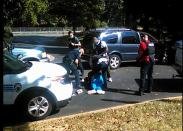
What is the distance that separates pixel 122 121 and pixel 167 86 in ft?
15.0

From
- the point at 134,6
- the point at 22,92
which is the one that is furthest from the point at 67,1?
the point at 134,6

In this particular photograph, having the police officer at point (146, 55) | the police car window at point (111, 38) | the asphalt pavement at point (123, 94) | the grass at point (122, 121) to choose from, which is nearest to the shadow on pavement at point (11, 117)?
the grass at point (122, 121)

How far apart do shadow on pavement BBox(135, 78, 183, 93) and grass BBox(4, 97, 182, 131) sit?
2523 mm

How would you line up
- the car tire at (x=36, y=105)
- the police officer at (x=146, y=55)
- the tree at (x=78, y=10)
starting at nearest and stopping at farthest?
1. the car tire at (x=36, y=105)
2. the police officer at (x=146, y=55)
3. the tree at (x=78, y=10)

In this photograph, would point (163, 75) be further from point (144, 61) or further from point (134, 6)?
point (134, 6)

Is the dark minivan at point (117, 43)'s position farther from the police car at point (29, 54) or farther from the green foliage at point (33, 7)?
the green foliage at point (33, 7)

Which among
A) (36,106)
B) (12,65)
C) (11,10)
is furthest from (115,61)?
(36,106)

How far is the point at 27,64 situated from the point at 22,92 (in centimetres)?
103

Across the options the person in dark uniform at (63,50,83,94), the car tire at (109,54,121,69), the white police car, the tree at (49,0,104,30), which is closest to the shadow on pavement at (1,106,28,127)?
the person in dark uniform at (63,50,83,94)

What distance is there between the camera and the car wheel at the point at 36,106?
739cm

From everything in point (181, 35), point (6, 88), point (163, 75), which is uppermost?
point (181, 35)

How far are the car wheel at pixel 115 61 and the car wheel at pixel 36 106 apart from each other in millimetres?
8041

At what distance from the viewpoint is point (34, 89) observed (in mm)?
7395

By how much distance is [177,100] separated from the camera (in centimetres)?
866
